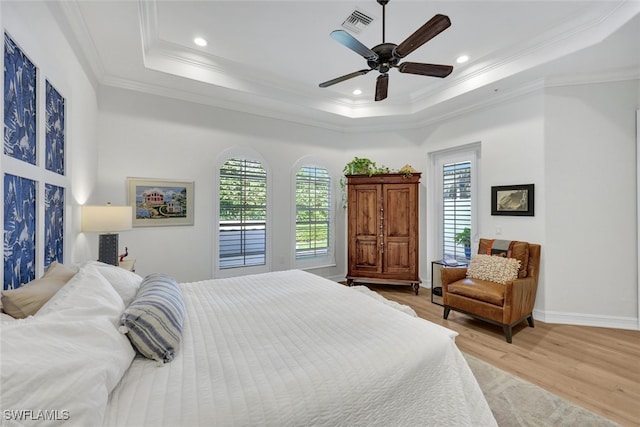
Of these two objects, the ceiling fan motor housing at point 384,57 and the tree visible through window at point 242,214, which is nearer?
the ceiling fan motor housing at point 384,57

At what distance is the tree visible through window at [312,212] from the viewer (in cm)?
475

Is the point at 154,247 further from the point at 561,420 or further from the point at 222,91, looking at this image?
the point at 561,420

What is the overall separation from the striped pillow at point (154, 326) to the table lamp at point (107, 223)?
148cm

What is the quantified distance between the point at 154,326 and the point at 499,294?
122 inches

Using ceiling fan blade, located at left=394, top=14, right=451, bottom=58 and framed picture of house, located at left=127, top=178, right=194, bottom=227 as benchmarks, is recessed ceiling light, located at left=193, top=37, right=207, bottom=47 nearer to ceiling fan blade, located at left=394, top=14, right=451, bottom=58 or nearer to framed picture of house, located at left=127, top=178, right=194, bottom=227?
framed picture of house, located at left=127, top=178, right=194, bottom=227

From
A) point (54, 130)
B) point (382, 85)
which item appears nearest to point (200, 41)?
point (54, 130)

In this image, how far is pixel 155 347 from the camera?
117cm

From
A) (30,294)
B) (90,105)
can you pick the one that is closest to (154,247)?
(90,105)

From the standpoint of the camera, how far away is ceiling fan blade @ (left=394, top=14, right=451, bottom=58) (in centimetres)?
182

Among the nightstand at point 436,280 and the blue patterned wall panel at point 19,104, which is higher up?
the blue patterned wall panel at point 19,104

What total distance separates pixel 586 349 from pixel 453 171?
2769mm

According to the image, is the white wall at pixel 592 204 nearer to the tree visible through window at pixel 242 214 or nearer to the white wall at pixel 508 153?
the white wall at pixel 508 153

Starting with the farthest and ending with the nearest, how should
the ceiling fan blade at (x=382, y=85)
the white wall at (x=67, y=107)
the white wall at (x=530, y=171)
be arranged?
the white wall at (x=530, y=171) < the ceiling fan blade at (x=382, y=85) < the white wall at (x=67, y=107)

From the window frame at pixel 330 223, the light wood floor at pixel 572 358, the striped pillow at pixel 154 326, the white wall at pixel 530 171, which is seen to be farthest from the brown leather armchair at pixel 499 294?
the striped pillow at pixel 154 326
